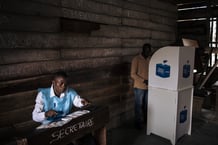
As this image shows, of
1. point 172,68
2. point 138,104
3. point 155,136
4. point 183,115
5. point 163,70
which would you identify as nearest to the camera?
point 172,68

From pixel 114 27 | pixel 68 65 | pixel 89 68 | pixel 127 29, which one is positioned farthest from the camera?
pixel 127 29

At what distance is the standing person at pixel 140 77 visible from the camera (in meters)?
3.60

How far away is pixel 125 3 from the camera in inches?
149

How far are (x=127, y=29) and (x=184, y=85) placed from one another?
153cm

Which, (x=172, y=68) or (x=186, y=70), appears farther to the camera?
(x=186, y=70)

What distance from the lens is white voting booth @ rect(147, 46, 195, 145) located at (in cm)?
309

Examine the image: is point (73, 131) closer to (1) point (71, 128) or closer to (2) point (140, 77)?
(1) point (71, 128)

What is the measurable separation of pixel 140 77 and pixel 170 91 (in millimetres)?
637

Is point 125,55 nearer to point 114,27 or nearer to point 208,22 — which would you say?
point 114,27

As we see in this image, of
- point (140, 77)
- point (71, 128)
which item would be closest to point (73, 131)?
point (71, 128)

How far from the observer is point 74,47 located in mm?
2916

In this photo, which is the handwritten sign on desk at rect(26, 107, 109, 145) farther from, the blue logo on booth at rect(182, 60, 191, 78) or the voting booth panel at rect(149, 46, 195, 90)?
the blue logo on booth at rect(182, 60, 191, 78)

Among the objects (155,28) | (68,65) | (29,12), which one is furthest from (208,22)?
(29,12)

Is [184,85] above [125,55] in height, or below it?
below
